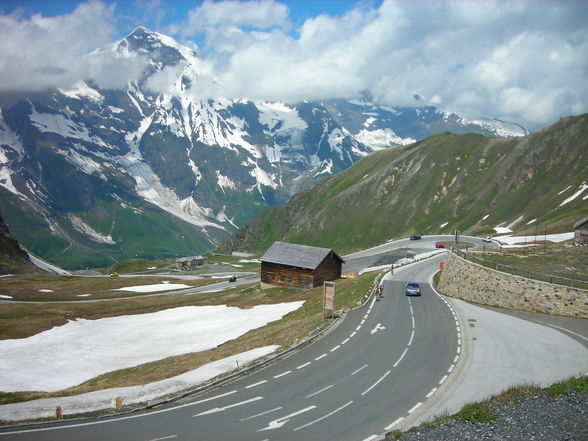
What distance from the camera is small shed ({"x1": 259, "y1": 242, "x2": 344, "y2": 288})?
247 ft

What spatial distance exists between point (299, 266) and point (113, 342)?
32167 mm

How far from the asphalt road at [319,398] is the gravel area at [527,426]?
2880mm

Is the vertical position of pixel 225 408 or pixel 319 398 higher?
pixel 319 398

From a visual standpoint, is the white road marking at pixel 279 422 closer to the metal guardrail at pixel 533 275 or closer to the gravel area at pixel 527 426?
the gravel area at pixel 527 426

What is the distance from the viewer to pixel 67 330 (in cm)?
5875

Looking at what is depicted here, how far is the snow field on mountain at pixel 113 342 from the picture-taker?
38875 millimetres

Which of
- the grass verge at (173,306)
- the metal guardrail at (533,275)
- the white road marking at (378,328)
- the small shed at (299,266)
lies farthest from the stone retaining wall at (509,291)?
the small shed at (299,266)

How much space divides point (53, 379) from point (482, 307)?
125ft

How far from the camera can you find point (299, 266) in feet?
250

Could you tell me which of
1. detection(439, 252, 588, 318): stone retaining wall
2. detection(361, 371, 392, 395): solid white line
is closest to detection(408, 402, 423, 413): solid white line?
detection(361, 371, 392, 395): solid white line

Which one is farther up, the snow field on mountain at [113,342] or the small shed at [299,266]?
the small shed at [299,266]

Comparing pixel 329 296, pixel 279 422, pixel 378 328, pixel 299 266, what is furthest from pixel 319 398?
pixel 299 266

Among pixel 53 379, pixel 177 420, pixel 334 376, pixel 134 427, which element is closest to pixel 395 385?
Result: pixel 334 376

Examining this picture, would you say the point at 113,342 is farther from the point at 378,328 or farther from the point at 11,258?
the point at 11,258
